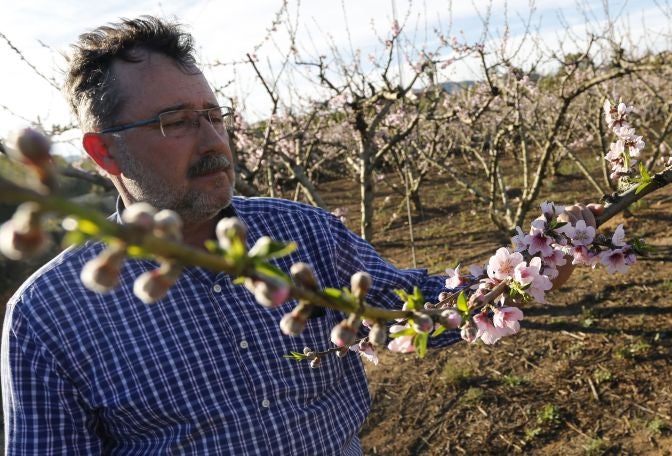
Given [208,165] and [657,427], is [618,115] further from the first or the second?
[657,427]

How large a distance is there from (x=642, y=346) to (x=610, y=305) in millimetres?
804

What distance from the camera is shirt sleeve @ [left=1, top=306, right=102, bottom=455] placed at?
165 centimetres

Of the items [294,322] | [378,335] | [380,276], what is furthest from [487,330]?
[294,322]

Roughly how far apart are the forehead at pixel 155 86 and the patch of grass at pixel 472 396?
3.22m

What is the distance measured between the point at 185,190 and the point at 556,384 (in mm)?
3486

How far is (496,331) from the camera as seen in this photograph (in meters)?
1.45

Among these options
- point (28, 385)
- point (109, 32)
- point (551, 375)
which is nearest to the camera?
point (28, 385)

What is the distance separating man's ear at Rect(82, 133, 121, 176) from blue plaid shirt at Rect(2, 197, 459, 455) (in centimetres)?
30

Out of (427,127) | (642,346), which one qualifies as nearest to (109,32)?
(642,346)

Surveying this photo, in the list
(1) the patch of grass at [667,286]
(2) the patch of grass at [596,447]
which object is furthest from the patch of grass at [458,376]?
(1) the patch of grass at [667,286]

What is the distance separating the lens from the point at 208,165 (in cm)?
185

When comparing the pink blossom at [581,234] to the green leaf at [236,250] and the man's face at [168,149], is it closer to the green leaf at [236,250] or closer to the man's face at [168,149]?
the man's face at [168,149]

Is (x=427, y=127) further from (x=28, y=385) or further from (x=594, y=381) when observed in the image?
(x=28, y=385)

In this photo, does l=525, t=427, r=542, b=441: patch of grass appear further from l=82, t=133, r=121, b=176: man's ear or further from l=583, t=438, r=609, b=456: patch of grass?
l=82, t=133, r=121, b=176: man's ear
